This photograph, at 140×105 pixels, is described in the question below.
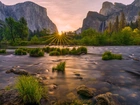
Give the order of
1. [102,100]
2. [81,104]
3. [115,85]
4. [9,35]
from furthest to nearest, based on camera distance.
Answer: [9,35]
[115,85]
[102,100]
[81,104]

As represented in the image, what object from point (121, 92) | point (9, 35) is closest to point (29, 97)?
point (121, 92)

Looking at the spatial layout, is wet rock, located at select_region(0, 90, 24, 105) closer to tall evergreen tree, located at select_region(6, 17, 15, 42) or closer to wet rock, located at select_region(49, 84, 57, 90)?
wet rock, located at select_region(49, 84, 57, 90)

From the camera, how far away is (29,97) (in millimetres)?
8445

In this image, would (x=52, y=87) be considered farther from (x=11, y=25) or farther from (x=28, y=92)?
(x=11, y=25)

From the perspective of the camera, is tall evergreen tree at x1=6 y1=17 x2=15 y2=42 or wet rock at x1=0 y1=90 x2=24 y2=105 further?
tall evergreen tree at x1=6 y1=17 x2=15 y2=42

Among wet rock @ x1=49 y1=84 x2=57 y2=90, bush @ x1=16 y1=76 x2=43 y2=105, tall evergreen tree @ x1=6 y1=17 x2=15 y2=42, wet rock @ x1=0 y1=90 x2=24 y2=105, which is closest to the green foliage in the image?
tall evergreen tree @ x1=6 y1=17 x2=15 y2=42

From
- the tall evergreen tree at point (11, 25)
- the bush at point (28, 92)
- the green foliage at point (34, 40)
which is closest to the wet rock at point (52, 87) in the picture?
the bush at point (28, 92)

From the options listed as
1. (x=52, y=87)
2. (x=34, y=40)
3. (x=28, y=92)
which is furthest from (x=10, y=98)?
(x=34, y=40)

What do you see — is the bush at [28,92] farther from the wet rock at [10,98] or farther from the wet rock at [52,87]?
the wet rock at [52,87]

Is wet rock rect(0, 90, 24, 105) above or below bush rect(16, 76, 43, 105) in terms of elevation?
below

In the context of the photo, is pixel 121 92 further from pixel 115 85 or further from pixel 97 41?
pixel 97 41

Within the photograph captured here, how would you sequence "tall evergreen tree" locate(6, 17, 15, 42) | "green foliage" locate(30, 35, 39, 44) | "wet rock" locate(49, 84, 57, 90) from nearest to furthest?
"wet rock" locate(49, 84, 57, 90), "tall evergreen tree" locate(6, 17, 15, 42), "green foliage" locate(30, 35, 39, 44)

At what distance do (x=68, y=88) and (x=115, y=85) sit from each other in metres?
3.57

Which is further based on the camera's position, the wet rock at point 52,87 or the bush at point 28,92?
the wet rock at point 52,87
